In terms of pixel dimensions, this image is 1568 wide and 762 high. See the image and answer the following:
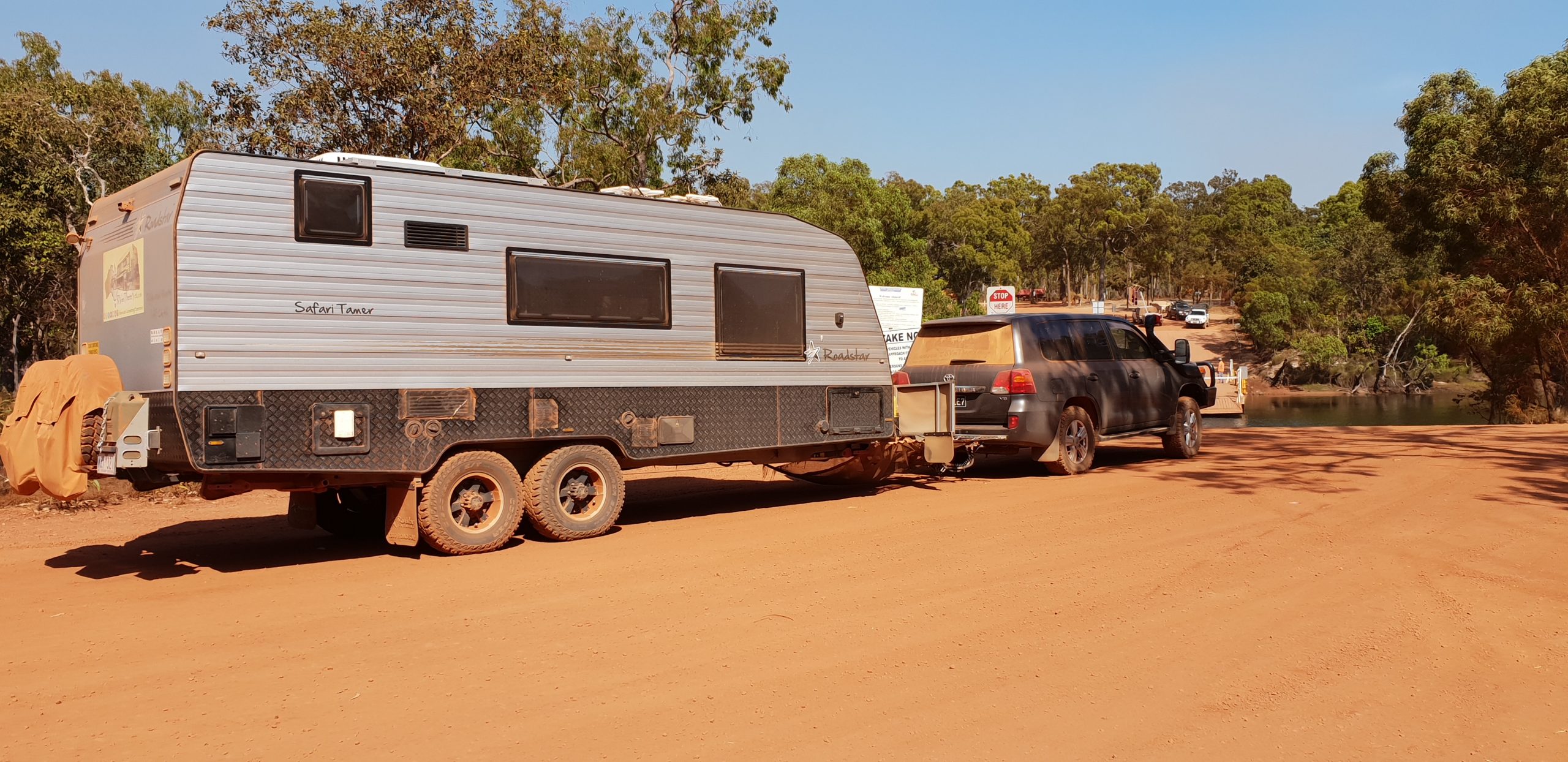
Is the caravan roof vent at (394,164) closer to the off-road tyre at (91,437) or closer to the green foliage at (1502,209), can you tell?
the off-road tyre at (91,437)

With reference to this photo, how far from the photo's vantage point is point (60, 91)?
28.2m

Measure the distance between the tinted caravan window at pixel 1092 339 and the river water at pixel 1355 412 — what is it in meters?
14.7

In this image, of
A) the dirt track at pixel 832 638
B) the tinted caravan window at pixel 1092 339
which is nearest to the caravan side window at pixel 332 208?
the dirt track at pixel 832 638

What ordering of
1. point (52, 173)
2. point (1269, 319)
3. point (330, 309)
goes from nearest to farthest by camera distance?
1. point (330, 309)
2. point (52, 173)
3. point (1269, 319)

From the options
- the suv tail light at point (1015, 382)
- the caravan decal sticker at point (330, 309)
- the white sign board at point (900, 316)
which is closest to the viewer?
the caravan decal sticker at point (330, 309)

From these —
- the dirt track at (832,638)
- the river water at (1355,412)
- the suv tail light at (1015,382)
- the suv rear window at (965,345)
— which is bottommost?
the dirt track at (832,638)

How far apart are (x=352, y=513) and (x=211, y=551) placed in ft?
Result: 3.93

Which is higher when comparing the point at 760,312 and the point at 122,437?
the point at 760,312

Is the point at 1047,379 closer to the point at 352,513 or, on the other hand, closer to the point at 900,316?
the point at 900,316

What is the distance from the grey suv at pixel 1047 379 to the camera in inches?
489

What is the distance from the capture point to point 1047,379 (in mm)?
12539

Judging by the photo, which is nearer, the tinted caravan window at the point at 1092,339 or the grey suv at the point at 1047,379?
the grey suv at the point at 1047,379

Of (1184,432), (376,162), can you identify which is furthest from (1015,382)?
(376,162)

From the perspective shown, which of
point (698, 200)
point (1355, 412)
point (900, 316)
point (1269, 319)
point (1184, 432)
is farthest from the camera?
point (1269, 319)
